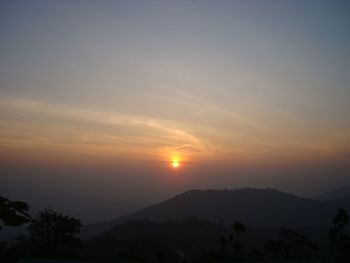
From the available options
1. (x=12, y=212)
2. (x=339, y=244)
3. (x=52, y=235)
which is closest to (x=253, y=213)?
(x=52, y=235)

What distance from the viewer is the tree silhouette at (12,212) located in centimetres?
2058

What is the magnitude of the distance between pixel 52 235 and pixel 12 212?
52.6 ft

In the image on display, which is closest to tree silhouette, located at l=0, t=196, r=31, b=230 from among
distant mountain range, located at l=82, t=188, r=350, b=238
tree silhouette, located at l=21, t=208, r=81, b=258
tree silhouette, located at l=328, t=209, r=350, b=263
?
tree silhouette, located at l=21, t=208, r=81, b=258

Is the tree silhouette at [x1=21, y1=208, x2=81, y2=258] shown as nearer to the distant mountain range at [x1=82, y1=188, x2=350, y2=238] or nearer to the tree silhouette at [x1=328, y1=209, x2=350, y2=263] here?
the tree silhouette at [x1=328, y1=209, x2=350, y2=263]

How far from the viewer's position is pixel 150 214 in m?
193

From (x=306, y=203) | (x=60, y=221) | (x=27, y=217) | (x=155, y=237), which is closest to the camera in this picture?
(x=27, y=217)

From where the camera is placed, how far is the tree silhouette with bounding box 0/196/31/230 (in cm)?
2058

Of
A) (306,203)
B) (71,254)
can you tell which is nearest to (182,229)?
(71,254)

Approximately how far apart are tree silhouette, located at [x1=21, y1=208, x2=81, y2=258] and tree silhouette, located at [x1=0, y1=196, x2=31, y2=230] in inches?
535

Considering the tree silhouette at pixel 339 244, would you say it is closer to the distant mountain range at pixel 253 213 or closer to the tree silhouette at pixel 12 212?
the tree silhouette at pixel 12 212

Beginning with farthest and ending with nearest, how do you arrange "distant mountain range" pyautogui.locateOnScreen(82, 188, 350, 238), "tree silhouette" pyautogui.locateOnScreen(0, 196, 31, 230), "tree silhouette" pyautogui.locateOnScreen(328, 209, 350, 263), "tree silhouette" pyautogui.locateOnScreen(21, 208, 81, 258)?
1. "distant mountain range" pyautogui.locateOnScreen(82, 188, 350, 238)
2. "tree silhouette" pyautogui.locateOnScreen(21, 208, 81, 258)
3. "tree silhouette" pyautogui.locateOnScreen(328, 209, 350, 263)
4. "tree silhouette" pyautogui.locateOnScreen(0, 196, 31, 230)

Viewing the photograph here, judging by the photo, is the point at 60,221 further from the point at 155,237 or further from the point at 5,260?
the point at 155,237

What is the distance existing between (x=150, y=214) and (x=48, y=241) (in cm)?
16230

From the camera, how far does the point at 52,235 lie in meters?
35.5
